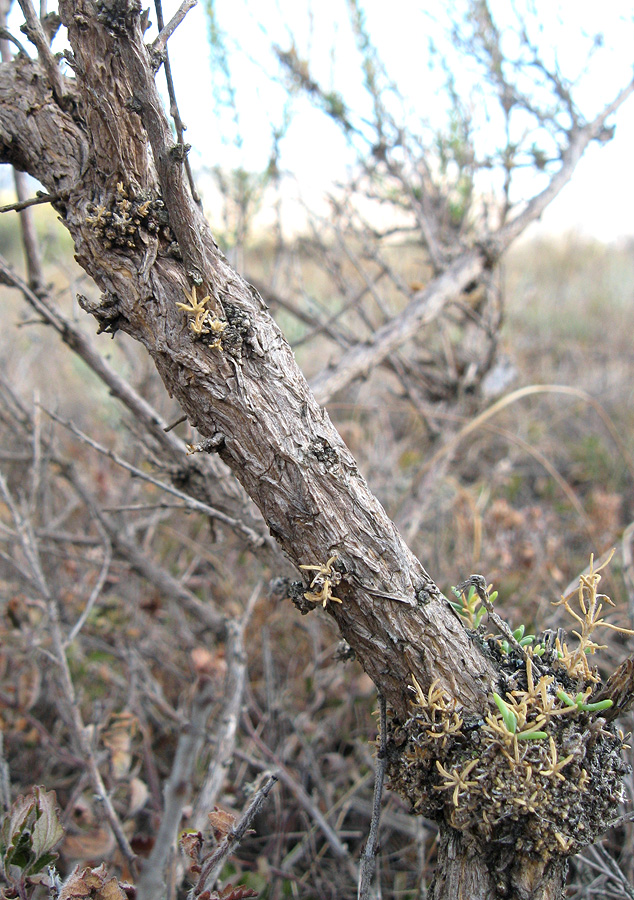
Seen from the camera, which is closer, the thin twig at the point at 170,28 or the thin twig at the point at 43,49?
the thin twig at the point at 170,28

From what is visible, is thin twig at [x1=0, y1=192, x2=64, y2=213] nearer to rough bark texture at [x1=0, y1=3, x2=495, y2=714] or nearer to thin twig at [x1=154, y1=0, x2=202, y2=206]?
rough bark texture at [x1=0, y1=3, x2=495, y2=714]

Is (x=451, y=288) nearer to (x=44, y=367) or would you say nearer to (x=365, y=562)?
(x=365, y=562)

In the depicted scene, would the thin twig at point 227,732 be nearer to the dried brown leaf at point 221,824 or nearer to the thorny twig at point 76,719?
the thorny twig at point 76,719

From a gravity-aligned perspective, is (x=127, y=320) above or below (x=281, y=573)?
above

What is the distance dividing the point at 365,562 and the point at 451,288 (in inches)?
53.0

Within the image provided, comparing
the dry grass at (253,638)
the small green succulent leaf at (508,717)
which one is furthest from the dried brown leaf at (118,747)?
the small green succulent leaf at (508,717)

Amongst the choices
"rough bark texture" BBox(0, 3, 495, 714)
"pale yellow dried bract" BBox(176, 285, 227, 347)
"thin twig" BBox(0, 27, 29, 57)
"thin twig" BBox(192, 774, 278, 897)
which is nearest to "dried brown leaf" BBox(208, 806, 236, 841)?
"thin twig" BBox(192, 774, 278, 897)

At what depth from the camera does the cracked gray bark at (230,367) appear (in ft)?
2.24

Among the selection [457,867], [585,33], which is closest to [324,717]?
[457,867]

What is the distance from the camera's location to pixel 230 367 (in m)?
0.69

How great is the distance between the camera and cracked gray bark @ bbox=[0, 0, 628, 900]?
68 cm

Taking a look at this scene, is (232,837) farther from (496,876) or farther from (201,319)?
(201,319)

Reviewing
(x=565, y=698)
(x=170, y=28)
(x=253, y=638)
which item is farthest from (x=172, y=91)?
(x=253, y=638)

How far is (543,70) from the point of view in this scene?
214 centimetres
